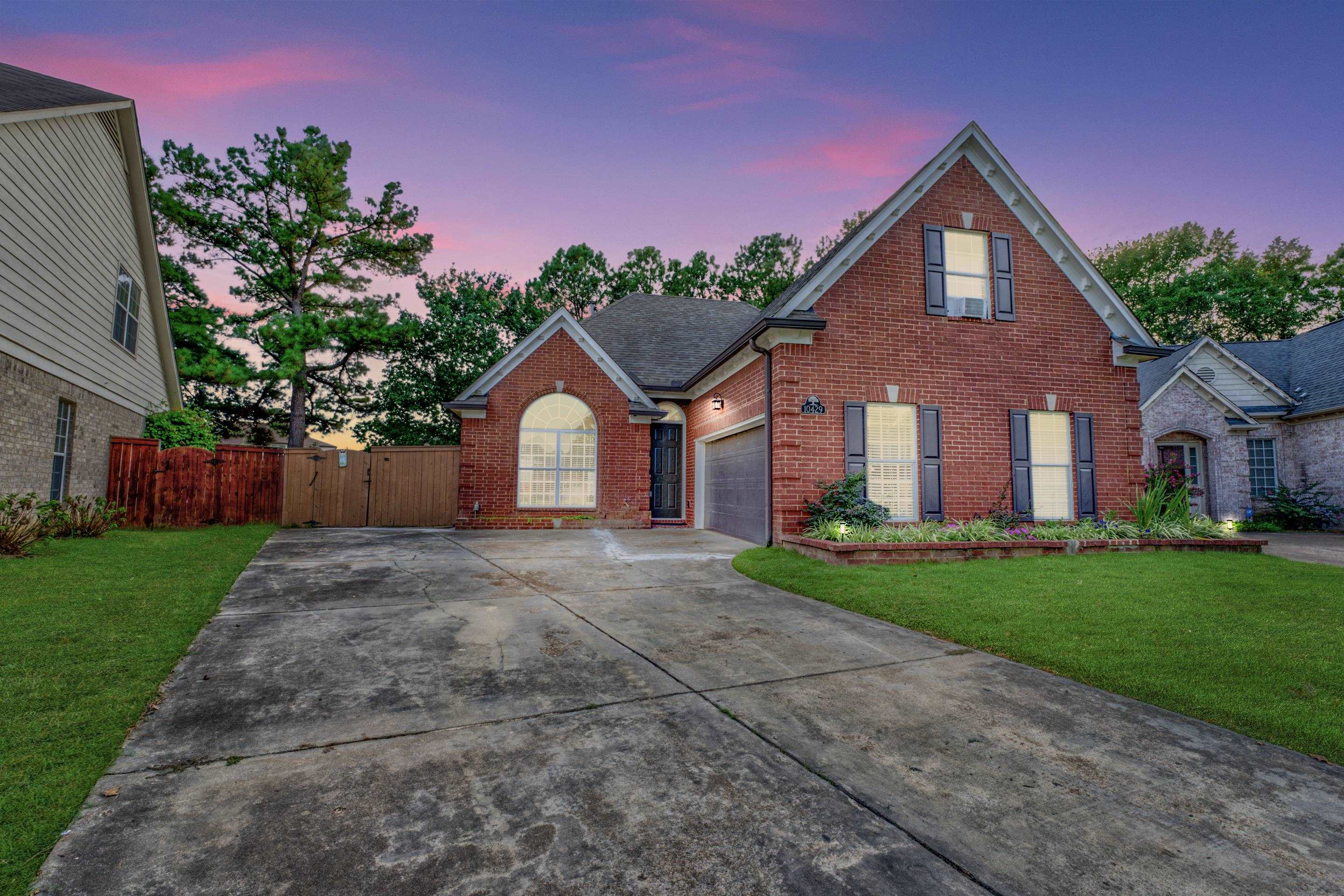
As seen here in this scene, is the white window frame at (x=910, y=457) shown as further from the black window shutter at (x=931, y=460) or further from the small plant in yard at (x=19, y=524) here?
the small plant in yard at (x=19, y=524)

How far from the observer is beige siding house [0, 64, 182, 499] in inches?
310

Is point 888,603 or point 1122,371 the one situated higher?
point 1122,371

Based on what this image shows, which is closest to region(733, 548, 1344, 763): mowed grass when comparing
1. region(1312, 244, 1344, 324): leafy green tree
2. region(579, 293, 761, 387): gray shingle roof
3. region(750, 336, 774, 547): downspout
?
Result: region(750, 336, 774, 547): downspout

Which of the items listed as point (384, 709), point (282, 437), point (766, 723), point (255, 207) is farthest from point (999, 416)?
point (282, 437)

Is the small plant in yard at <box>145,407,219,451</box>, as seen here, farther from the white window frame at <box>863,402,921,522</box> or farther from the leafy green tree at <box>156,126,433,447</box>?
the white window frame at <box>863,402,921,522</box>

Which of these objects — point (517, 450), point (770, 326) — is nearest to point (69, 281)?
point (517, 450)

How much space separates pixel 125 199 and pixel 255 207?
1216 centimetres

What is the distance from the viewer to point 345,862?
1.71 metres

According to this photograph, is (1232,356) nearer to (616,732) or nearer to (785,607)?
(785,607)

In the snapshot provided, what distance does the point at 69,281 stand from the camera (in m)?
9.40

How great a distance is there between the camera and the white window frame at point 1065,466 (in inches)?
398

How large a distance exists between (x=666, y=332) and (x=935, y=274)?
9024 mm

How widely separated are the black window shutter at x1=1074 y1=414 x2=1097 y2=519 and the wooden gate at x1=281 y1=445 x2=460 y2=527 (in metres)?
13.1

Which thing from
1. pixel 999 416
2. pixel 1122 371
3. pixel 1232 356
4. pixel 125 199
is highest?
pixel 125 199
